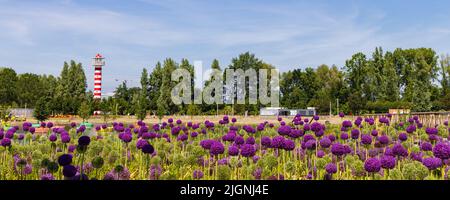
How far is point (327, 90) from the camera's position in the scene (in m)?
99.8

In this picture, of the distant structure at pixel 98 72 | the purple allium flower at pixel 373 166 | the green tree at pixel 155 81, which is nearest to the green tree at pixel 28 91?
the distant structure at pixel 98 72

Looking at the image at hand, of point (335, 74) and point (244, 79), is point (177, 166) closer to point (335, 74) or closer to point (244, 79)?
point (244, 79)

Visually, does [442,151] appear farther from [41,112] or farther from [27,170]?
[41,112]

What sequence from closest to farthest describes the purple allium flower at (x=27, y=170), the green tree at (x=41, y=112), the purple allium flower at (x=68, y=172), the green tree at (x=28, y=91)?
1. the purple allium flower at (x=68, y=172)
2. the purple allium flower at (x=27, y=170)
3. the green tree at (x=41, y=112)
4. the green tree at (x=28, y=91)

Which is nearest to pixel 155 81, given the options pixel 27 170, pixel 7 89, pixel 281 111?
pixel 281 111

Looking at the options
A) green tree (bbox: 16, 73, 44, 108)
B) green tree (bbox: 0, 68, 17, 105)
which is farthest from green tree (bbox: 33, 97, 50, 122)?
green tree (bbox: 0, 68, 17, 105)

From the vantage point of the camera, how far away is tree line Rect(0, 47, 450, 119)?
8344 cm

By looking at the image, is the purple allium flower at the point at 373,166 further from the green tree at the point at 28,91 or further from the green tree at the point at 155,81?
the green tree at the point at 28,91

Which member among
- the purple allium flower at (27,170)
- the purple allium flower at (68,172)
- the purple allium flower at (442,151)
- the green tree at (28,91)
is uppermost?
the green tree at (28,91)

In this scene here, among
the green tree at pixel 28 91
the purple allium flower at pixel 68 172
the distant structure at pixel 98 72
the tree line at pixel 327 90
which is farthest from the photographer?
the distant structure at pixel 98 72

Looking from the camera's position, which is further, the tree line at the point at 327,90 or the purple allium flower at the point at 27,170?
the tree line at the point at 327,90

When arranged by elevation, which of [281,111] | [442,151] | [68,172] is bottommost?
[68,172]

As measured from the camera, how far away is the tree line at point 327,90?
274 ft
